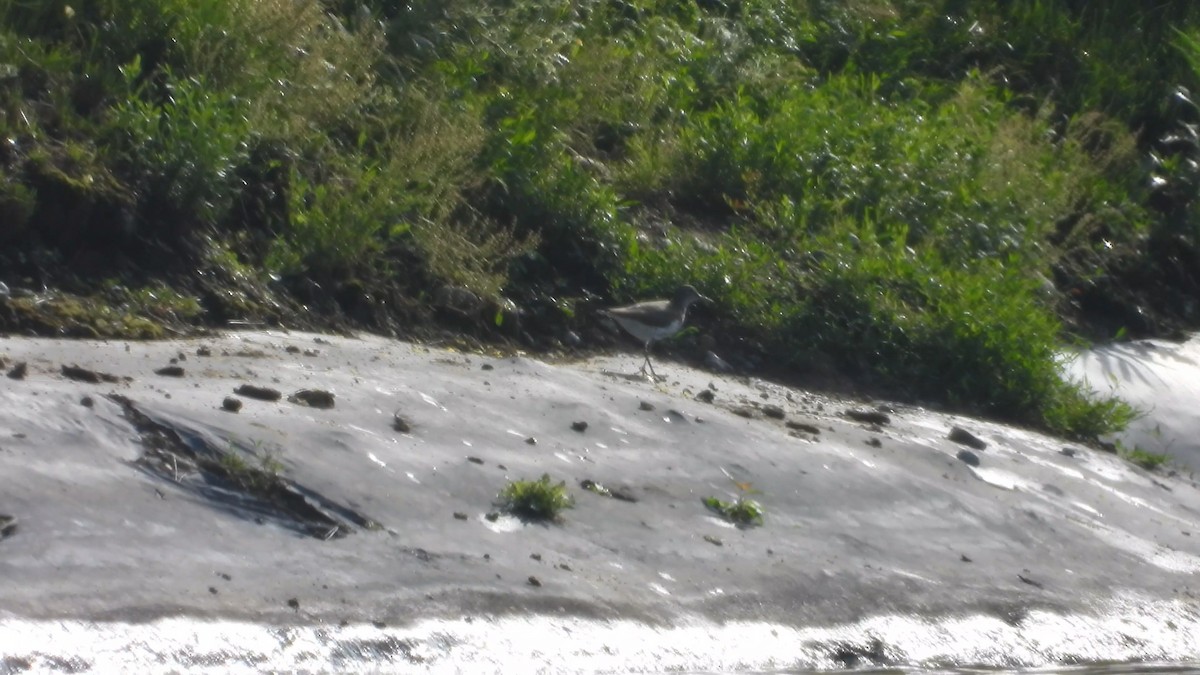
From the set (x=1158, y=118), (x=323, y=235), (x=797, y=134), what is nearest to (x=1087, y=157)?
(x=1158, y=118)

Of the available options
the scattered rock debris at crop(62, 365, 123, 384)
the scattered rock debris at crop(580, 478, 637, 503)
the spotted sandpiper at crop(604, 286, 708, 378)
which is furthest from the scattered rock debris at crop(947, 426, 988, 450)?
the scattered rock debris at crop(62, 365, 123, 384)

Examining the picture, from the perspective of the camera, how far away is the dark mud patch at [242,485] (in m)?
5.82

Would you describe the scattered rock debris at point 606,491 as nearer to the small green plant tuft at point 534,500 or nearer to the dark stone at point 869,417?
the small green plant tuft at point 534,500

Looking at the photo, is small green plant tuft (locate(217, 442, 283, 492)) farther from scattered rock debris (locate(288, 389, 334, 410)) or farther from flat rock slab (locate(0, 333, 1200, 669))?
scattered rock debris (locate(288, 389, 334, 410))

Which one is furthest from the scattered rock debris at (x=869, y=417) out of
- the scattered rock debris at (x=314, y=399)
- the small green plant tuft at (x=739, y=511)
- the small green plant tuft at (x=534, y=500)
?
the scattered rock debris at (x=314, y=399)

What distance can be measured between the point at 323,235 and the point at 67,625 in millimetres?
4259

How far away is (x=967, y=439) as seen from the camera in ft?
28.2

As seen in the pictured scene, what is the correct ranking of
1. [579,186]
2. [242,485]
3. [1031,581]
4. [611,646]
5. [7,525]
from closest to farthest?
[7,525] → [611,646] → [242,485] → [1031,581] → [579,186]

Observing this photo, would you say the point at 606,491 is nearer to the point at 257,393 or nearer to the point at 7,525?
the point at 257,393

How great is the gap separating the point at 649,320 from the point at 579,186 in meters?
1.61

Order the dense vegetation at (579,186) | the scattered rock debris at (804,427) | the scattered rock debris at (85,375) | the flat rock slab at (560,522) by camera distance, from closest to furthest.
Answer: the flat rock slab at (560,522) → the scattered rock debris at (85,375) → the scattered rock debris at (804,427) → the dense vegetation at (579,186)

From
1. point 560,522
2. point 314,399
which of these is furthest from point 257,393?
point 560,522

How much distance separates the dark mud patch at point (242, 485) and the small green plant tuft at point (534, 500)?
0.61 meters

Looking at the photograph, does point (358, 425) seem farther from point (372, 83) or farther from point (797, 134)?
point (797, 134)
